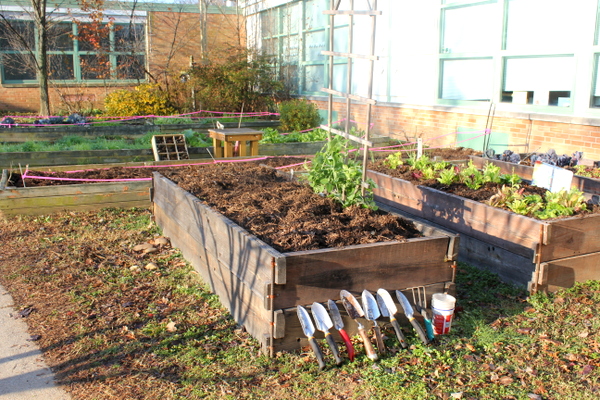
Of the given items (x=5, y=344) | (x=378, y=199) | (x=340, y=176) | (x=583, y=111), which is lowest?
(x=5, y=344)

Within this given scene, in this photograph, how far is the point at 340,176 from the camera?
471 cm

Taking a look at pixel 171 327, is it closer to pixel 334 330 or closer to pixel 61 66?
pixel 334 330

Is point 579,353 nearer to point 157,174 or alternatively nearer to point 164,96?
point 157,174

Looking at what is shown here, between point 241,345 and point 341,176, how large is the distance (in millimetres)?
1711

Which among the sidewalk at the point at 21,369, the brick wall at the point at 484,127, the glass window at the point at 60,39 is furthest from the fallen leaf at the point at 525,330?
the glass window at the point at 60,39

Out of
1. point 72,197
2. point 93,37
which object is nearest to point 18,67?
point 93,37

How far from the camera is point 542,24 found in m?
8.88

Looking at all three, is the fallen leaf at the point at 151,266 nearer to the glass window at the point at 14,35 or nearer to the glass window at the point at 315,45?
the glass window at the point at 315,45

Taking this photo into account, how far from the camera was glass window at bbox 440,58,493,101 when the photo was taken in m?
10.1

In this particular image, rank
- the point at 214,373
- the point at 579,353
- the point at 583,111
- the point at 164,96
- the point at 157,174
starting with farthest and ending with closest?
1. the point at 164,96
2. the point at 583,111
3. the point at 157,174
4. the point at 579,353
5. the point at 214,373

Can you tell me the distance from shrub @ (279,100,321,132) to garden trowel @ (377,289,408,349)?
9949 millimetres

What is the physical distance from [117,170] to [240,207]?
407 centimetres

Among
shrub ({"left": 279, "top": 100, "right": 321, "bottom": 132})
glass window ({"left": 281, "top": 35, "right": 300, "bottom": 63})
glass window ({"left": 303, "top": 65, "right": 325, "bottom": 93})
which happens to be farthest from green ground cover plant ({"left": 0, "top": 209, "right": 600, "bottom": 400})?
glass window ({"left": 281, "top": 35, "right": 300, "bottom": 63})

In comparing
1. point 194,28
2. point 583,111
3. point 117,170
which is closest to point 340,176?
point 117,170
